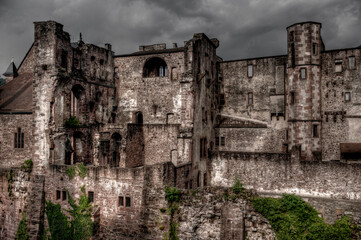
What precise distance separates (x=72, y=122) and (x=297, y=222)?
18336mm

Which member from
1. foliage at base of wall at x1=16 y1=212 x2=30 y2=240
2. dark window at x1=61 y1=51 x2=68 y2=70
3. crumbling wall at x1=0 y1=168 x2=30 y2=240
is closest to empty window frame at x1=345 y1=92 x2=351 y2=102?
dark window at x1=61 y1=51 x2=68 y2=70

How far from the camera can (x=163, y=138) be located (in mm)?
27625

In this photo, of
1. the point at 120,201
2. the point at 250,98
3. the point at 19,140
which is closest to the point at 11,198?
the point at 19,140

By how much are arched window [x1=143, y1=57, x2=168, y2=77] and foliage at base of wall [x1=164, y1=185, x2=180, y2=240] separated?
15.7 metres

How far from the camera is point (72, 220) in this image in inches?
816

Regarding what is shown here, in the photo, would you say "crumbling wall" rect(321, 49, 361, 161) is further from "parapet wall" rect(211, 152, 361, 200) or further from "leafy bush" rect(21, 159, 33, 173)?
"leafy bush" rect(21, 159, 33, 173)

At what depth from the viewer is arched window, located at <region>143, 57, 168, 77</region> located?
103 feet

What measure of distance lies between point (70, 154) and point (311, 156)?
66.5 ft

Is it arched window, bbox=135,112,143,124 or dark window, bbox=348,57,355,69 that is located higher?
dark window, bbox=348,57,355,69

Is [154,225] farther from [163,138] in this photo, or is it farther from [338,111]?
[338,111]

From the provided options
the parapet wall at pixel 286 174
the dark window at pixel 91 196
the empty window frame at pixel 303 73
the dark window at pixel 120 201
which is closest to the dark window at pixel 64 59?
the dark window at pixel 91 196

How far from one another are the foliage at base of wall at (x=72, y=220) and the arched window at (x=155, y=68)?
14.5 m

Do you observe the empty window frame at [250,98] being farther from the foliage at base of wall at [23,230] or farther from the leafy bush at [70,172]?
the foliage at base of wall at [23,230]

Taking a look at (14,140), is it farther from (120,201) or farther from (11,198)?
(120,201)
